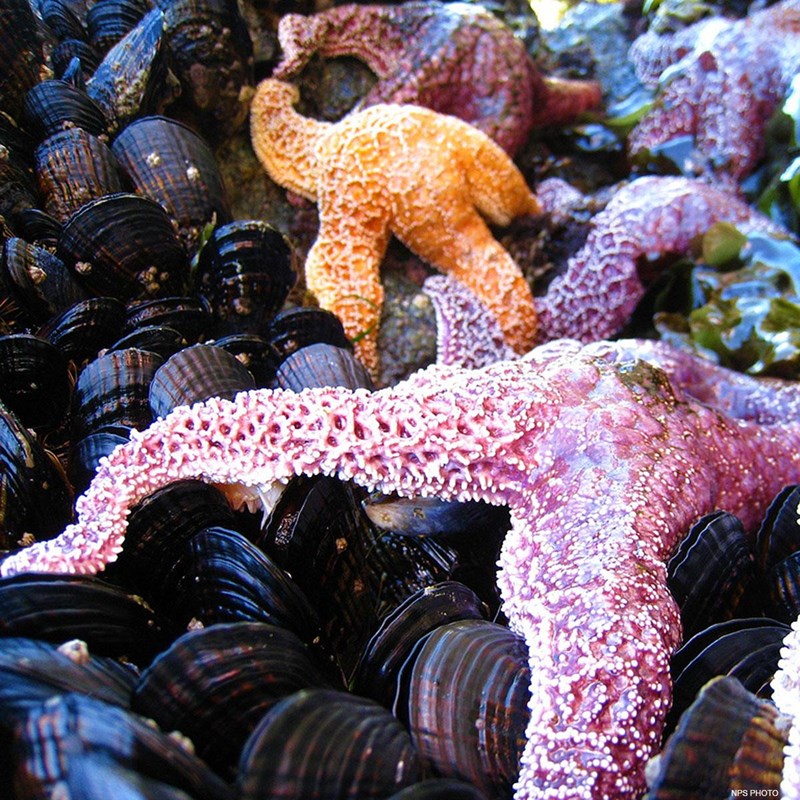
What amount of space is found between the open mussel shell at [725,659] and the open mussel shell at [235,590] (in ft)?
3.37

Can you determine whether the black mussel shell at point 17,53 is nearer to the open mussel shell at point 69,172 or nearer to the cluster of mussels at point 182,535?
the cluster of mussels at point 182,535

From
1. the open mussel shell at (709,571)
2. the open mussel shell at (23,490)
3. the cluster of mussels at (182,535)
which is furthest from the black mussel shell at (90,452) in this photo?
the open mussel shell at (709,571)

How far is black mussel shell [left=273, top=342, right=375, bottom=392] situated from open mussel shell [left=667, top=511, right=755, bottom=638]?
1.37 metres

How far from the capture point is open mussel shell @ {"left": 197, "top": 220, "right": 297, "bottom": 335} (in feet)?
9.75

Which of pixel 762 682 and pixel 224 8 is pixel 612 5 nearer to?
pixel 224 8

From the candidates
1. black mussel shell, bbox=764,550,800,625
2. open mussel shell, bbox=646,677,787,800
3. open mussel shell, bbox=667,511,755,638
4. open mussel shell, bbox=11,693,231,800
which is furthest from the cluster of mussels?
black mussel shell, bbox=764,550,800,625

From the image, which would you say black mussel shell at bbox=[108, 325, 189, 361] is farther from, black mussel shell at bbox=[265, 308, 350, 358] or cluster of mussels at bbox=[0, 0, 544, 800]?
black mussel shell at bbox=[265, 308, 350, 358]

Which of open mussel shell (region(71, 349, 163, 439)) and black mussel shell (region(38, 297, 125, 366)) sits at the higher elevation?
black mussel shell (region(38, 297, 125, 366))

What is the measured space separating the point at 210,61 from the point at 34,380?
2.35m

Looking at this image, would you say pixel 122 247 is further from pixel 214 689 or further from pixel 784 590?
pixel 784 590

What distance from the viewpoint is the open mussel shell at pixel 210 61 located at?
140 inches

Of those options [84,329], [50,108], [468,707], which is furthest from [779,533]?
[50,108]

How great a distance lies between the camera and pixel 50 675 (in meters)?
1.29

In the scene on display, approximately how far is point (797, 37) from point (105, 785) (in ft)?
20.6
